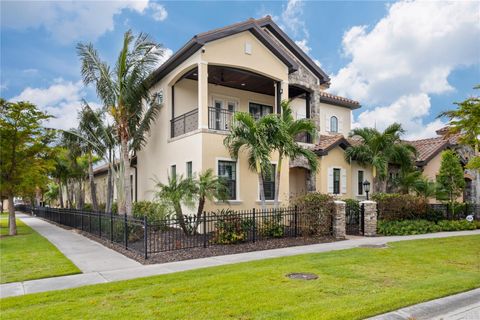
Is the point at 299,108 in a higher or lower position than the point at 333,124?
higher

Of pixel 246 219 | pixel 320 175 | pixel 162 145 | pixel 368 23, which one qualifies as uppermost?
pixel 368 23

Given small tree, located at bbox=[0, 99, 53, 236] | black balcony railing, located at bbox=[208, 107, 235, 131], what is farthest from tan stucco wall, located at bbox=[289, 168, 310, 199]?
small tree, located at bbox=[0, 99, 53, 236]

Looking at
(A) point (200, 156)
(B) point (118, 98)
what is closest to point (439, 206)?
(A) point (200, 156)

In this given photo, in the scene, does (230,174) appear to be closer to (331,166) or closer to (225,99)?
(225,99)

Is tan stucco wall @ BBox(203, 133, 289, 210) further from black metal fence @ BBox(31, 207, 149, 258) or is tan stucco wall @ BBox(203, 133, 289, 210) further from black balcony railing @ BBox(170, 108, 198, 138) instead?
black metal fence @ BBox(31, 207, 149, 258)

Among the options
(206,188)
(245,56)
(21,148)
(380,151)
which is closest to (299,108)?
(380,151)

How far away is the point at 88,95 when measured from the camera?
1875cm

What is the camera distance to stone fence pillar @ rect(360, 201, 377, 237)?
49.2ft

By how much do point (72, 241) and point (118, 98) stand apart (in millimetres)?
6292

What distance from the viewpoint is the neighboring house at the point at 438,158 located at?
22.2 m

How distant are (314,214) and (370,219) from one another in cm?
294

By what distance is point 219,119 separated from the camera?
56.7 feet

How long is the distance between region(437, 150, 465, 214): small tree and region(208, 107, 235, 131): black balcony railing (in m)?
12.0

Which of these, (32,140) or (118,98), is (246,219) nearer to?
(118,98)
